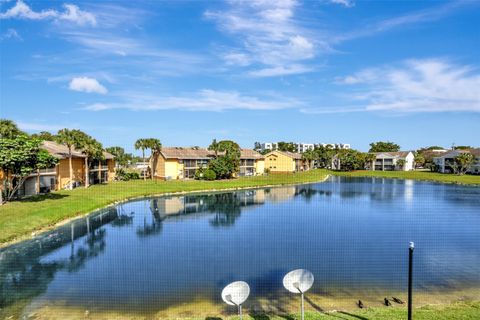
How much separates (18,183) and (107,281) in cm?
1449

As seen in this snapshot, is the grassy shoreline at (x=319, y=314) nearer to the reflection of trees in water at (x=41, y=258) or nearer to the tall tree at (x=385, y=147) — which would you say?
the reflection of trees in water at (x=41, y=258)

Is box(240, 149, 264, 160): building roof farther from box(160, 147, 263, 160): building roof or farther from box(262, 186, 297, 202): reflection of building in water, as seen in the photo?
box(262, 186, 297, 202): reflection of building in water

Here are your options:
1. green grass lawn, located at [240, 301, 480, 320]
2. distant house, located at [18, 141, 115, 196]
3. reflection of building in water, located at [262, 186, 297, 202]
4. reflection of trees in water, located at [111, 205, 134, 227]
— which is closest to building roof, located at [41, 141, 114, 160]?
distant house, located at [18, 141, 115, 196]

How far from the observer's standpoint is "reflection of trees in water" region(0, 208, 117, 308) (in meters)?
9.34

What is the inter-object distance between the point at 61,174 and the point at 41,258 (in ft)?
56.3

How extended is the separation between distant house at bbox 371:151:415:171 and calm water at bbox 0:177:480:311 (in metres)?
45.3

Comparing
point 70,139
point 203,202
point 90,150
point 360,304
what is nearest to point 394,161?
point 203,202

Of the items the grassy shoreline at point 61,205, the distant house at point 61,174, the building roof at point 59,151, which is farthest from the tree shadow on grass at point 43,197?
the building roof at point 59,151

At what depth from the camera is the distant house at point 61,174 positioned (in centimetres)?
2347

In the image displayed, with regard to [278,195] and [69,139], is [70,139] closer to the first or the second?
[69,139]

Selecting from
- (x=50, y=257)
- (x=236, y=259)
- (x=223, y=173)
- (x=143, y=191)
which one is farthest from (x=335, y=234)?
(x=223, y=173)

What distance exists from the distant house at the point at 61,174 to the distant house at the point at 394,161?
170 ft

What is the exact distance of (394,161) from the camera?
65.6 m

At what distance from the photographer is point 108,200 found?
2356cm
